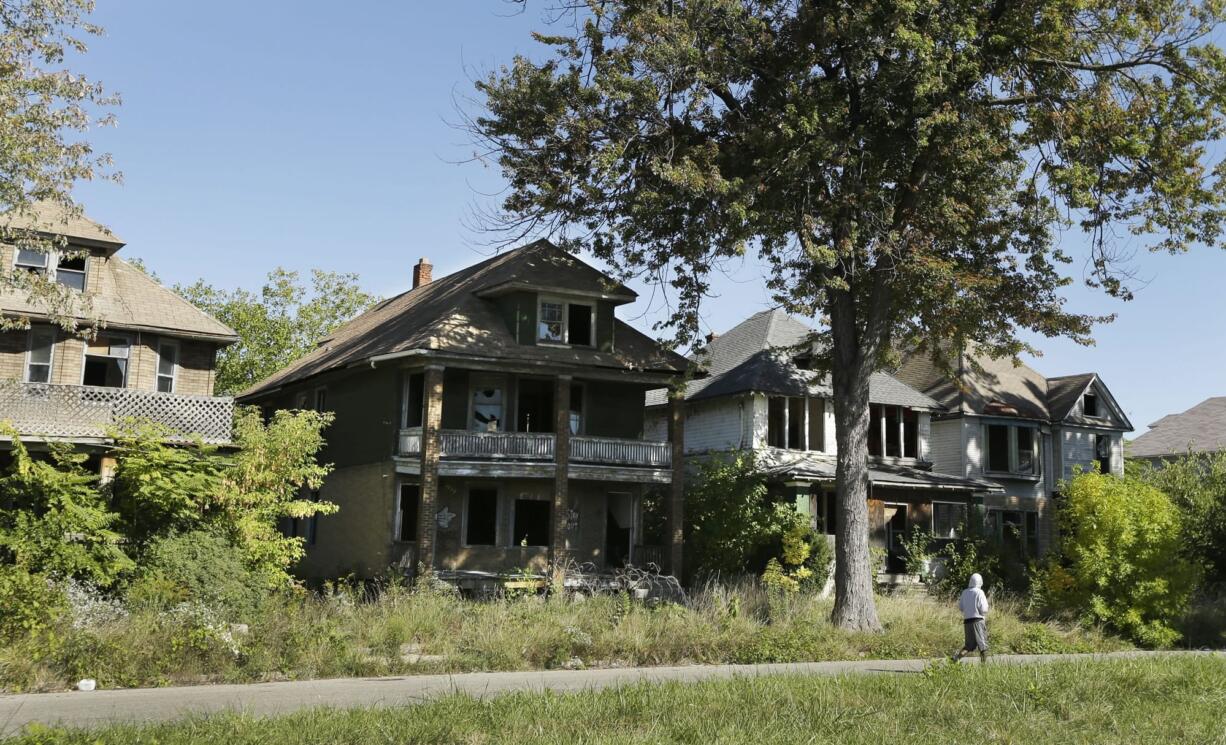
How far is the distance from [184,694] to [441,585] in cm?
1069

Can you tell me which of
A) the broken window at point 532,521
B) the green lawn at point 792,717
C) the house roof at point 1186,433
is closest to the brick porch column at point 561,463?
the broken window at point 532,521

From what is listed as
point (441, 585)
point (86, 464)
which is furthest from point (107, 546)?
point (86, 464)

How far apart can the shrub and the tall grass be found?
2.00 feet

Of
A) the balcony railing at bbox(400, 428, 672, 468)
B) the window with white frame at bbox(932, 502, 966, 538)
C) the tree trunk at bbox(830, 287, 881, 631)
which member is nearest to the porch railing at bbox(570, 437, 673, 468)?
the balcony railing at bbox(400, 428, 672, 468)

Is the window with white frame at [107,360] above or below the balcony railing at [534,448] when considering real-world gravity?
above

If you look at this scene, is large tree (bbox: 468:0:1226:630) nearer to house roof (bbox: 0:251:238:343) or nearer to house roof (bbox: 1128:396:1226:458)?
house roof (bbox: 0:251:238:343)

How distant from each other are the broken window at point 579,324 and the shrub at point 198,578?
13.5 metres

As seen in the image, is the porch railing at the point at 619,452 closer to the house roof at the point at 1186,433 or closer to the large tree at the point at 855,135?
the large tree at the point at 855,135

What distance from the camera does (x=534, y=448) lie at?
29.3 m

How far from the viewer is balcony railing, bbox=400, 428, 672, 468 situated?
2859 cm

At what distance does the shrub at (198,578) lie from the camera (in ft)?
56.5

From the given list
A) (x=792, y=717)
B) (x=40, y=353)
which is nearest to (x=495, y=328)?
(x=40, y=353)

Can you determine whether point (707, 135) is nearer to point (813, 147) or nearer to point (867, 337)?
point (813, 147)

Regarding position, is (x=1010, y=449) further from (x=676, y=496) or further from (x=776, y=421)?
(x=676, y=496)
